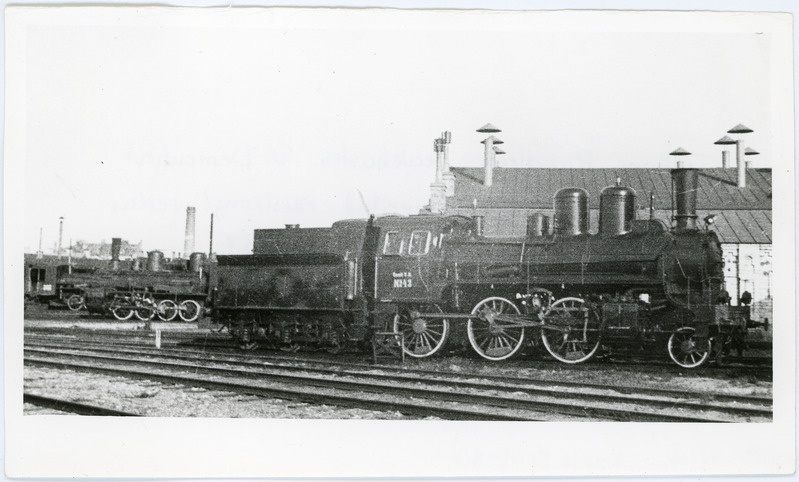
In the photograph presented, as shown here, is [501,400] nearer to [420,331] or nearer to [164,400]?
[420,331]

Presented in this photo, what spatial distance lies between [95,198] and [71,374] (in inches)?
75.6

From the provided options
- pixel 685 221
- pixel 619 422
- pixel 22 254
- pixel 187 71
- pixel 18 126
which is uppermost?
pixel 187 71

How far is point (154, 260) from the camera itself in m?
11.5

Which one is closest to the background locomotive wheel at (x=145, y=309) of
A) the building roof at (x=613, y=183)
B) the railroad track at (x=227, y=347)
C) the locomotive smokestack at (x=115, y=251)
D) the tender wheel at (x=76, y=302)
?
the tender wheel at (x=76, y=302)

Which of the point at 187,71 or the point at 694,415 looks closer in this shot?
the point at 694,415

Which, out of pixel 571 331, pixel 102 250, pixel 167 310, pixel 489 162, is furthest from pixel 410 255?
pixel 167 310

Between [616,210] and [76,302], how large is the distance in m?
10.6

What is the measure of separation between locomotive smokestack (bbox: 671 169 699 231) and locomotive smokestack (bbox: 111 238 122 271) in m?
6.31

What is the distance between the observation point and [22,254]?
6863mm

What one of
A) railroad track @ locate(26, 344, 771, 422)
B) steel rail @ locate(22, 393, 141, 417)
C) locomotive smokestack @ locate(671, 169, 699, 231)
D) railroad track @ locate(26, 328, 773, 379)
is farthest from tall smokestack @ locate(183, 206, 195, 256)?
locomotive smokestack @ locate(671, 169, 699, 231)

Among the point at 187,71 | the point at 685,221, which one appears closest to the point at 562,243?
the point at 685,221

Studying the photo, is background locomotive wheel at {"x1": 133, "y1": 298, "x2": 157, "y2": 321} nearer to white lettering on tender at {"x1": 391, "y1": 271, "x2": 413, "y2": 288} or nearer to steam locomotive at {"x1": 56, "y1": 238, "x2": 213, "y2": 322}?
steam locomotive at {"x1": 56, "y1": 238, "x2": 213, "y2": 322}

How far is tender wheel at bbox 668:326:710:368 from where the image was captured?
7.82 metres

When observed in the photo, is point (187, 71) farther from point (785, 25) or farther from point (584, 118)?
point (785, 25)
